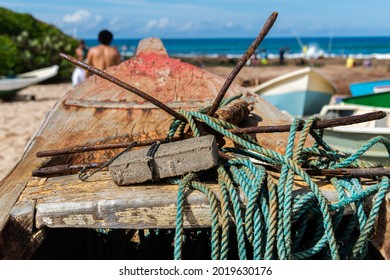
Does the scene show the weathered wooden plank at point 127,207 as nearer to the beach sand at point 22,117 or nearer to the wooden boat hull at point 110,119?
the wooden boat hull at point 110,119

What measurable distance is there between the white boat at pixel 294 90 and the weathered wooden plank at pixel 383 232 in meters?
7.54

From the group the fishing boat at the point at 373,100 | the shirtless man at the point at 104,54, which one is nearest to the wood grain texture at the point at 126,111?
the shirtless man at the point at 104,54

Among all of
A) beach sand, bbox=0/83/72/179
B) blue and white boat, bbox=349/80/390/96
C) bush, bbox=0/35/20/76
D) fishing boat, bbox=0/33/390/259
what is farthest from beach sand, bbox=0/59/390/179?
blue and white boat, bbox=349/80/390/96

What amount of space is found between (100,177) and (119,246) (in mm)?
633

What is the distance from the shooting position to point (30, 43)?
1673 cm

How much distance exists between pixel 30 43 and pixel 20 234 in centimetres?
1623

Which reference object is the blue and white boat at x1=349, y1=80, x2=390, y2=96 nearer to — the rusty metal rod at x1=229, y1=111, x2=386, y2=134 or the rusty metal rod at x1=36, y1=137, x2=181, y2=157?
the rusty metal rod at x1=229, y1=111, x2=386, y2=134

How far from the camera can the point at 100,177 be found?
6.79 ft

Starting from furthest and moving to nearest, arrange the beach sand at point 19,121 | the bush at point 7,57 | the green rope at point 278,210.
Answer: the bush at point 7,57 < the beach sand at point 19,121 < the green rope at point 278,210

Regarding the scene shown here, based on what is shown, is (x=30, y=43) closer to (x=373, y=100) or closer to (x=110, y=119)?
(x=373, y=100)

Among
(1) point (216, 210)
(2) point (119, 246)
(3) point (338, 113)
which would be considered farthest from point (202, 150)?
(3) point (338, 113)

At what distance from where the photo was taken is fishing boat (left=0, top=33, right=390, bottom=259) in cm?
175

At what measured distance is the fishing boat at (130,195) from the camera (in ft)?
5.73
